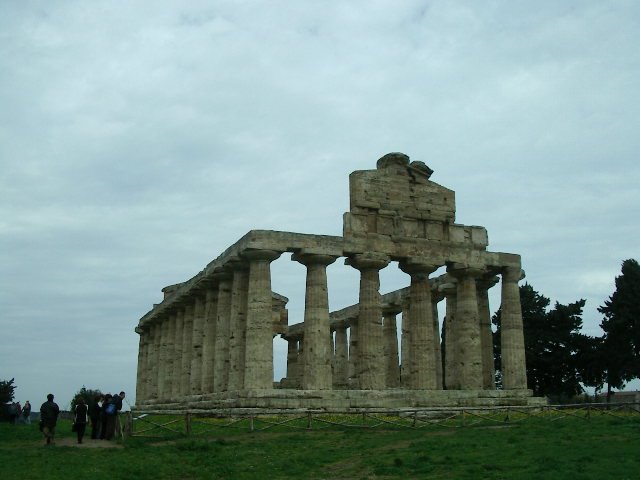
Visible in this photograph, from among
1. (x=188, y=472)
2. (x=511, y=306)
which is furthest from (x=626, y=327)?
(x=188, y=472)

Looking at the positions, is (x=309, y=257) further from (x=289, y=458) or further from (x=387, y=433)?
(x=289, y=458)

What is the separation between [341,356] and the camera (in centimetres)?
6391

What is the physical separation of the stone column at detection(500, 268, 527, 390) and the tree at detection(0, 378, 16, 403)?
36941mm

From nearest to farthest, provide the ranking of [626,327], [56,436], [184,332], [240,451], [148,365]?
1. [240,451]
2. [56,436]
3. [184,332]
4. [626,327]
5. [148,365]

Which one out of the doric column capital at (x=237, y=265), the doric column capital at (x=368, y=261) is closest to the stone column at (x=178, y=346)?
the doric column capital at (x=237, y=265)

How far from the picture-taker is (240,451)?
78.2ft

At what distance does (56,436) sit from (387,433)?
1460cm

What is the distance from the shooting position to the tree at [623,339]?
209 ft

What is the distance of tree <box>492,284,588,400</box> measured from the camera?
219ft

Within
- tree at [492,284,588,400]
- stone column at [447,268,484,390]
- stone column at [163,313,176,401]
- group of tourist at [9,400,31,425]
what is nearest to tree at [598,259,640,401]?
tree at [492,284,588,400]

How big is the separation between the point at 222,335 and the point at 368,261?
10.3m

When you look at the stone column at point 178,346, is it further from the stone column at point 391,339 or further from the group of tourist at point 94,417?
the group of tourist at point 94,417

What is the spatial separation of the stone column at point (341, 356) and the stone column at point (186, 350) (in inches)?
566

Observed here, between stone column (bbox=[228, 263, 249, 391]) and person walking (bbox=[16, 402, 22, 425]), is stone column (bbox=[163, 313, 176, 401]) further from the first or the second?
stone column (bbox=[228, 263, 249, 391])
